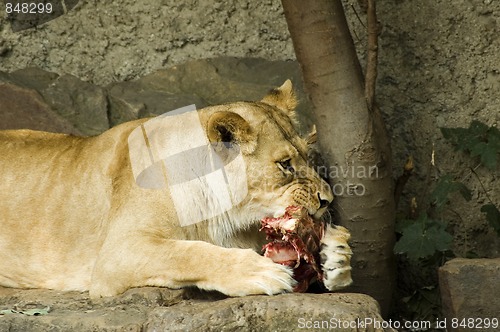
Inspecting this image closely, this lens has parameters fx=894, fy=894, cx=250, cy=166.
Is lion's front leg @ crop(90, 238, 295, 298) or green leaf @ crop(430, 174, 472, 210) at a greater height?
lion's front leg @ crop(90, 238, 295, 298)

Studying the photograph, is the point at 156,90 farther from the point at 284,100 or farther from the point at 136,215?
the point at 136,215

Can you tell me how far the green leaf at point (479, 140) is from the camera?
14.9ft

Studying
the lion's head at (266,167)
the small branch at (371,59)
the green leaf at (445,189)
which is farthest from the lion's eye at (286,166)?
the green leaf at (445,189)

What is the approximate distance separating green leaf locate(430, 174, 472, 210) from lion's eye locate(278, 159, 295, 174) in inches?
41.1

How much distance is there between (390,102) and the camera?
16.0ft

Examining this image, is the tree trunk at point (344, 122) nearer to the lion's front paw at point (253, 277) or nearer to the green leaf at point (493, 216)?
the green leaf at point (493, 216)

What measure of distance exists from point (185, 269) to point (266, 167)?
58 centimetres

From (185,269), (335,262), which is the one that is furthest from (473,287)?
(185,269)

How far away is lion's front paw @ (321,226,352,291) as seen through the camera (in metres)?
3.52

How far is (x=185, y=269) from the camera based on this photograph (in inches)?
134

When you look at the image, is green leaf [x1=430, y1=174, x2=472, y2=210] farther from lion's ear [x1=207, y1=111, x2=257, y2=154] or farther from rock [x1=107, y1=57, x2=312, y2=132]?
lion's ear [x1=207, y1=111, x2=257, y2=154]

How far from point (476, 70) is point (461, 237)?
2.95 ft

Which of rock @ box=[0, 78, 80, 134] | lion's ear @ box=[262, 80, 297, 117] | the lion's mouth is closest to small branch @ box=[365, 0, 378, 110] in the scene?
lion's ear @ box=[262, 80, 297, 117]

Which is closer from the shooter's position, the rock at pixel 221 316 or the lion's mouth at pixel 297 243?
the rock at pixel 221 316
